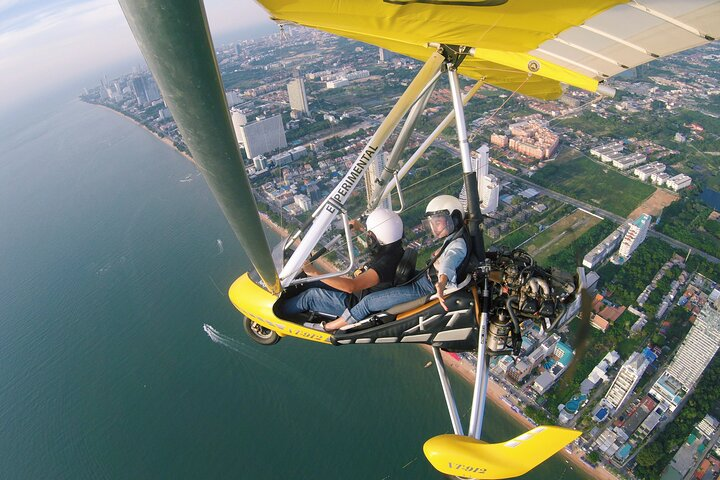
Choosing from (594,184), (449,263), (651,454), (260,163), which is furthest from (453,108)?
(260,163)

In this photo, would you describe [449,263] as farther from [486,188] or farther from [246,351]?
[486,188]

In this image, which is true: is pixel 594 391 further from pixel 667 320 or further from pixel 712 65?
pixel 712 65

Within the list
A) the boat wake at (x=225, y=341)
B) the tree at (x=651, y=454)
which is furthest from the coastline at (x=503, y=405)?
the boat wake at (x=225, y=341)

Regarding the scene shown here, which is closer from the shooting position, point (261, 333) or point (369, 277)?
point (369, 277)

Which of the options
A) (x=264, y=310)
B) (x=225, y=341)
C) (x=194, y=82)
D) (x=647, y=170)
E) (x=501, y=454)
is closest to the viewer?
(x=194, y=82)

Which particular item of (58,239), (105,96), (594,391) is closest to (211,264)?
(58,239)

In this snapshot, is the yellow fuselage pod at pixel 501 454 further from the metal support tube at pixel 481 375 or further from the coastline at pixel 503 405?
the coastline at pixel 503 405
